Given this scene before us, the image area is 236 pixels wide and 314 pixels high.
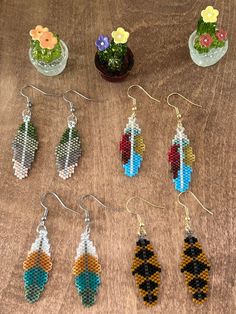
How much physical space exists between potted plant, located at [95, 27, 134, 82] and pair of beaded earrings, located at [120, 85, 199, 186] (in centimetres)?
14

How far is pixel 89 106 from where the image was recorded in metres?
1.55

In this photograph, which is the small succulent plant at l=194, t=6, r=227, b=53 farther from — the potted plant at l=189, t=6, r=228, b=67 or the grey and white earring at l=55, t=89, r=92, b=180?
the grey and white earring at l=55, t=89, r=92, b=180

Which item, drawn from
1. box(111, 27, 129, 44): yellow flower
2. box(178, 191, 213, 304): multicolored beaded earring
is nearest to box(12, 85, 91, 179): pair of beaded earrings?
box(111, 27, 129, 44): yellow flower

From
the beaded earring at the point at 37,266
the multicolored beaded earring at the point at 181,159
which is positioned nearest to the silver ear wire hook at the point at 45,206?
the beaded earring at the point at 37,266

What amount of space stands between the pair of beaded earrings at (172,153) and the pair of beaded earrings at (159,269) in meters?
0.15

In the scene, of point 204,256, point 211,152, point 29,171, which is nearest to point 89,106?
point 29,171

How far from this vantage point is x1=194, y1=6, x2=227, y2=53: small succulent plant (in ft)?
4.75

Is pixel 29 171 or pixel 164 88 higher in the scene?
pixel 164 88

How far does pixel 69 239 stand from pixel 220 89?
0.65 meters

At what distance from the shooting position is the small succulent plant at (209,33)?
1448 millimetres

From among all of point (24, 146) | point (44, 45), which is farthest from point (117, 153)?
point (44, 45)

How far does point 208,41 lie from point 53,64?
0.47 m

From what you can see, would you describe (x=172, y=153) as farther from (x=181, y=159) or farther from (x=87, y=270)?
(x=87, y=270)

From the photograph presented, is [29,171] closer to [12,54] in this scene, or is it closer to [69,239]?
[69,239]
